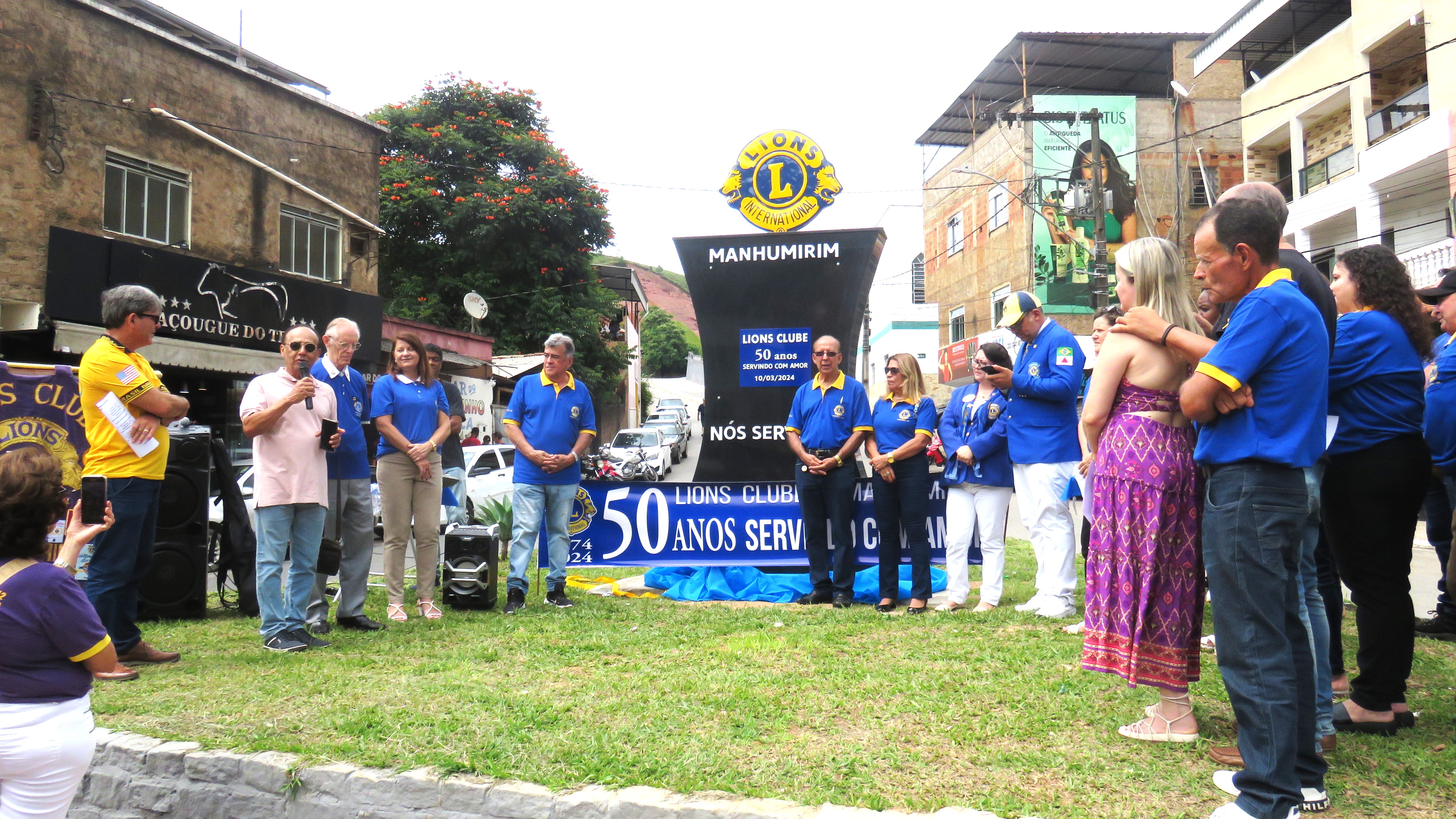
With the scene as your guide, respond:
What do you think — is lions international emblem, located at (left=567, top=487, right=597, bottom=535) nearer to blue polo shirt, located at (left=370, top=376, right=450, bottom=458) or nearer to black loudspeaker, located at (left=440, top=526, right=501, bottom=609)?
black loudspeaker, located at (left=440, top=526, right=501, bottom=609)

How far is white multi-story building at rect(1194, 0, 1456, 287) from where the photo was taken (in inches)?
631

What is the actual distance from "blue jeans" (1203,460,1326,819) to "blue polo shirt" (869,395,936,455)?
143 inches

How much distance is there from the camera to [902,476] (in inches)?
260

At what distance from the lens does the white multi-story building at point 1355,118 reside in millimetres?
16031

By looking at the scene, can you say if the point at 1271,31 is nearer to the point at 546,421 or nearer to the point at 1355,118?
the point at 1355,118

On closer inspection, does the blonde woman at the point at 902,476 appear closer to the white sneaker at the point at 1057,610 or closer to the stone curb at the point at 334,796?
the white sneaker at the point at 1057,610

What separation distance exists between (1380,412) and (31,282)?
638 inches

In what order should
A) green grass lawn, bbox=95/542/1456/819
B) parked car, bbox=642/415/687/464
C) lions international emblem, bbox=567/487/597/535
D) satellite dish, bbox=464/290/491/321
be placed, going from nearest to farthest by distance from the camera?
1. green grass lawn, bbox=95/542/1456/819
2. lions international emblem, bbox=567/487/597/535
3. satellite dish, bbox=464/290/491/321
4. parked car, bbox=642/415/687/464

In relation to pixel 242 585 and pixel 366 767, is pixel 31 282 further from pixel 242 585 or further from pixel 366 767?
pixel 366 767

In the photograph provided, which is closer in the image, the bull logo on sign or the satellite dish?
the bull logo on sign

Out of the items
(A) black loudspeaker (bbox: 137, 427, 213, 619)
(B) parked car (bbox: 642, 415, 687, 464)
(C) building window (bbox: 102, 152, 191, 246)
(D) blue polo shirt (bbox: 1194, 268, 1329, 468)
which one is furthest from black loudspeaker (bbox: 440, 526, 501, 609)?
(B) parked car (bbox: 642, 415, 687, 464)

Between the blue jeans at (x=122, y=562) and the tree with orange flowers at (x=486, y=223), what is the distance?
74.7ft

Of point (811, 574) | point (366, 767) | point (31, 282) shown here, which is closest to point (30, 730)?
point (366, 767)

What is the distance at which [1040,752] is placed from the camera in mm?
3293
